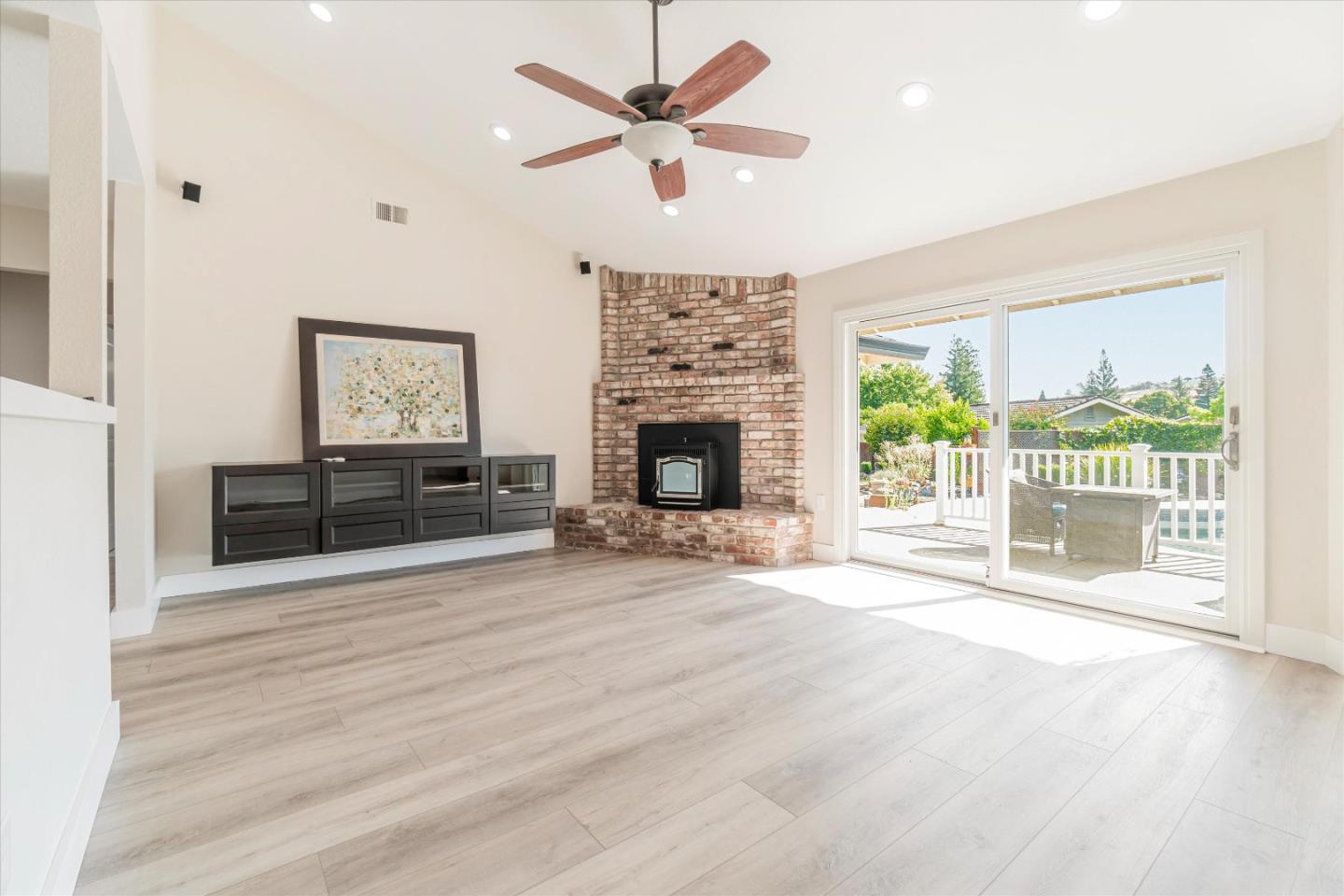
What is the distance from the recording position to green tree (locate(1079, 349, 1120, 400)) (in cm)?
343

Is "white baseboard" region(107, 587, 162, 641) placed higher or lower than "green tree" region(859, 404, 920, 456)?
lower

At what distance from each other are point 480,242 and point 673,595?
340 cm

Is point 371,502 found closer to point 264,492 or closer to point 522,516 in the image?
point 264,492

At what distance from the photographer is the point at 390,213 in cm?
460

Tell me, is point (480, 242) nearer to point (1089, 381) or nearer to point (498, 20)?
point (498, 20)

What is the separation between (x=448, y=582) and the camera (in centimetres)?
411

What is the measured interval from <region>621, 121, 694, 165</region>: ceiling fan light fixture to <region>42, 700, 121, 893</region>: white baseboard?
9.15ft

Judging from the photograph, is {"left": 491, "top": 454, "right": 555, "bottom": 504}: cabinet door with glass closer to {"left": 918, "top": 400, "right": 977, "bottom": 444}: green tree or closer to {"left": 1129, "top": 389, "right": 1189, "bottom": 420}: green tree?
{"left": 918, "top": 400, "right": 977, "bottom": 444}: green tree

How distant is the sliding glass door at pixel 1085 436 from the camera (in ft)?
10.1

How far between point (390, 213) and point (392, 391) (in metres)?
1.41

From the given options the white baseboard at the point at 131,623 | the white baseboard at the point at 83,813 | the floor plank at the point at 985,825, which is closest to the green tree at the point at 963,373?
the floor plank at the point at 985,825

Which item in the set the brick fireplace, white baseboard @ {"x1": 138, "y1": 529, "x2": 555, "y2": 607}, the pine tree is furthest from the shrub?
white baseboard @ {"x1": 138, "y1": 529, "x2": 555, "y2": 607}

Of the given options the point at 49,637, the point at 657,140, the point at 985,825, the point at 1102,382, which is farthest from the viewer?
the point at 1102,382

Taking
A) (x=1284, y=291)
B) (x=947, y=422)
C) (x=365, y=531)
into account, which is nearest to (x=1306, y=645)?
(x=1284, y=291)
